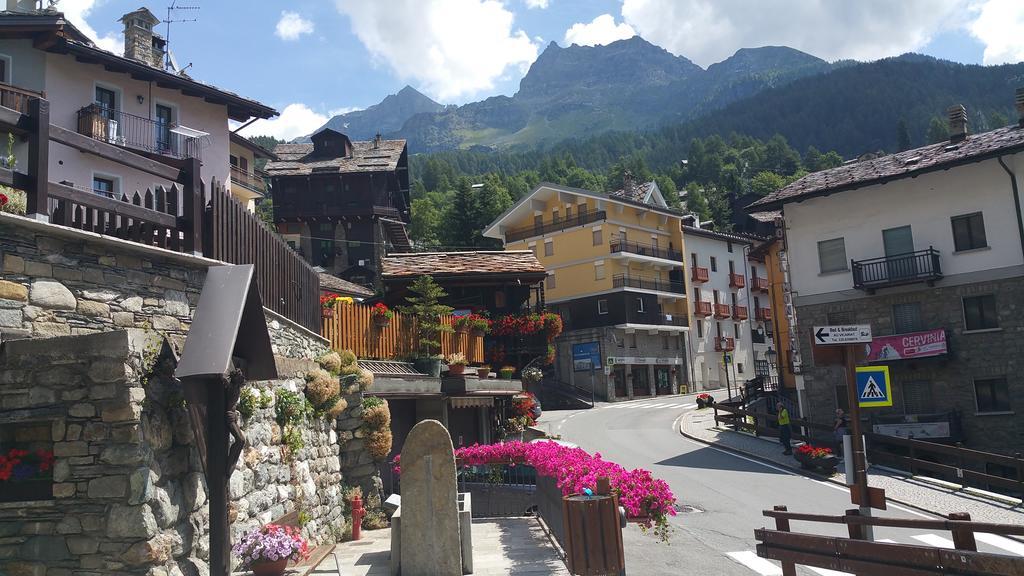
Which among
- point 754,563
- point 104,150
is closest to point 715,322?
point 754,563

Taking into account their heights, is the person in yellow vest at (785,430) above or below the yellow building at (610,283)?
below

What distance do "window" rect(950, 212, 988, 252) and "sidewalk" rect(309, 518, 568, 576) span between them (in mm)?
21716

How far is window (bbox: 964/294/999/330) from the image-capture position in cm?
2680

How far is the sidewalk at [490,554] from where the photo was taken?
10.2 m

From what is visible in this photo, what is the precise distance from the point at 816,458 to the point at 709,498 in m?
5.94

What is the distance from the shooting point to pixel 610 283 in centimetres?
5538

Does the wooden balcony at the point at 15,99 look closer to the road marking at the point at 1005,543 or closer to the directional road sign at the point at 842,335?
the directional road sign at the point at 842,335

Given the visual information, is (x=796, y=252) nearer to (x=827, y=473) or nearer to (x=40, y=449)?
(x=827, y=473)

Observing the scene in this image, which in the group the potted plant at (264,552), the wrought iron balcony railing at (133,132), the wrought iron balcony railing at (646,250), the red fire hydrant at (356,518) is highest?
the wrought iron balcony railing at (133,132)

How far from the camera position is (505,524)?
1443 cm

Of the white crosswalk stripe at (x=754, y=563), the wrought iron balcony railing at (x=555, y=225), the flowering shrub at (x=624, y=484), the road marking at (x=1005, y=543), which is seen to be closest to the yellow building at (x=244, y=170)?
the wrought iron balcony railing at (x=555, y=225)

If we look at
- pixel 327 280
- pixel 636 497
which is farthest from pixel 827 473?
pixel 327 280

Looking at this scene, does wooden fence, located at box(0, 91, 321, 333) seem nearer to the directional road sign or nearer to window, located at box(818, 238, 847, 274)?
the directional road sign

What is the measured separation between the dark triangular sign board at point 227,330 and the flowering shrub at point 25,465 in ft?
4.57
